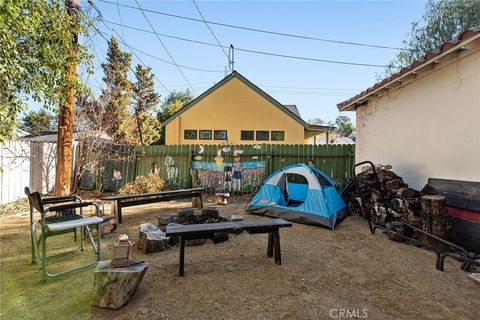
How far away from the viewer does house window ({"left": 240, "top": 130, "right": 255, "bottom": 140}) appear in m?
13.9

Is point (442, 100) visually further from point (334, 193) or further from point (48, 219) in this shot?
point (48, 219)

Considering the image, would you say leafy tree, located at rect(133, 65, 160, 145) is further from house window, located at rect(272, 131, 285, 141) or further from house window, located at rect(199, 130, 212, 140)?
house window, located at rect(272, 131, 285, 141)

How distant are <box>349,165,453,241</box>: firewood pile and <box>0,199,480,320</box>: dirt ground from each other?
45cm

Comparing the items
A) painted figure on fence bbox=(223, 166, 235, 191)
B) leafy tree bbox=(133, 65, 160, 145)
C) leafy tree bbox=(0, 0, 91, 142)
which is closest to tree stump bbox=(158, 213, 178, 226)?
leafy tree bbox=(0, 0, 91, 142)

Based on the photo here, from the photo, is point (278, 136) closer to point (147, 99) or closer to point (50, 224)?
point (50, 224)

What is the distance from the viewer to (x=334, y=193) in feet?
20.3

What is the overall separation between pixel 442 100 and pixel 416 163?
52.7 inches

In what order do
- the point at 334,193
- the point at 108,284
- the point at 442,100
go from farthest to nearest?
the point at 334,193, the point at 442,100, the point at 108,284

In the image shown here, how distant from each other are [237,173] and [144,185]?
3285 mm

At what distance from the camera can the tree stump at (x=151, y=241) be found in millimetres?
3973

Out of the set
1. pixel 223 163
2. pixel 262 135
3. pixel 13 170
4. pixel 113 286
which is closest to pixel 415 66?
pixel 113 286

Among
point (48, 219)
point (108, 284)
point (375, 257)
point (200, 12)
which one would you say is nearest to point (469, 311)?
point (375, 257)

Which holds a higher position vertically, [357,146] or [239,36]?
[239,36]

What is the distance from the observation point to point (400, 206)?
4746 mm
